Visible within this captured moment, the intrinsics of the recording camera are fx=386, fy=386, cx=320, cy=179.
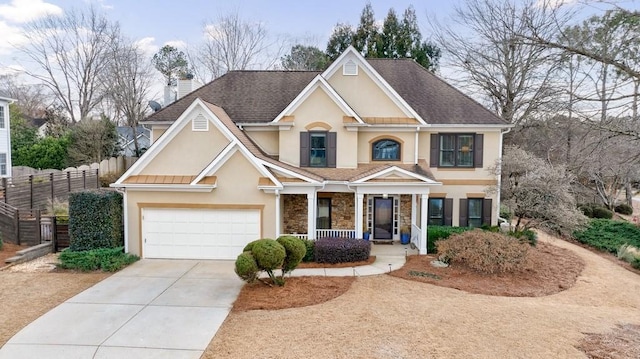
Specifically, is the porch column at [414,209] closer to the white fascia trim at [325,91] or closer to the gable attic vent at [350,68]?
the white fascia trim at [325,91]

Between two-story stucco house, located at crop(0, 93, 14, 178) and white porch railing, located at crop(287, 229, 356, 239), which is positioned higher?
two-story stucco house, located at crop(0, 93, 14, 178)

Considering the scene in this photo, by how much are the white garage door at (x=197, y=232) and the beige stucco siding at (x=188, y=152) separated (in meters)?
1.50

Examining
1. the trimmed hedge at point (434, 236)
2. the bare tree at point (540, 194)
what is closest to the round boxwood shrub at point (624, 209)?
the bare tree at point (540, 194)

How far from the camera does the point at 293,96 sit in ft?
61.3

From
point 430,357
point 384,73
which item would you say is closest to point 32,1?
point 384,73

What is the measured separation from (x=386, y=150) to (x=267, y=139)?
535cm

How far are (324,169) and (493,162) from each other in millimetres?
7739

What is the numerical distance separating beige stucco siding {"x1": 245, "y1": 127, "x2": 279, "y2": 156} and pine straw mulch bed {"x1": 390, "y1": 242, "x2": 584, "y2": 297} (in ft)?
24.7

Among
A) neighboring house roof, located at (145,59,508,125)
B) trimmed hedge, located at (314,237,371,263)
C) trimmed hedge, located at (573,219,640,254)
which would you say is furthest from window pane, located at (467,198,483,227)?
trimmed hedge, located at (314,237,371,263)

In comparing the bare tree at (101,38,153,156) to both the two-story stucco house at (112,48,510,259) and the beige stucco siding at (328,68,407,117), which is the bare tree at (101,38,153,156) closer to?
the two-story stucco house at (112,48,510,259)

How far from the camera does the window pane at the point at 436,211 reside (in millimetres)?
17750

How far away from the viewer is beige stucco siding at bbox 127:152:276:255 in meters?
14.1

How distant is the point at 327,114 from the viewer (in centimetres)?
1631

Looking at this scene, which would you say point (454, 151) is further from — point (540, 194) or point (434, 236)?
point (434, 236)
